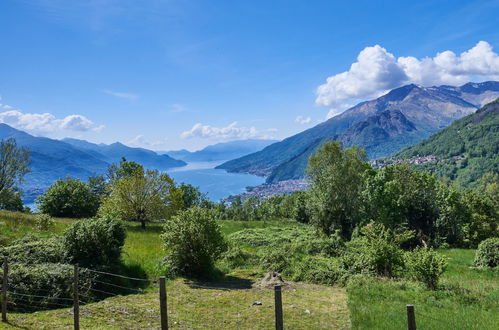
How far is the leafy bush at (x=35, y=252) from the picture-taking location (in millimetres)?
14844

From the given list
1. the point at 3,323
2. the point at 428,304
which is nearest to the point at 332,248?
the point at 428,304

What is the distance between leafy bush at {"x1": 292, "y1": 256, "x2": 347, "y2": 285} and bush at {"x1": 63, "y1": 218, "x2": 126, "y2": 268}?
10618 mm

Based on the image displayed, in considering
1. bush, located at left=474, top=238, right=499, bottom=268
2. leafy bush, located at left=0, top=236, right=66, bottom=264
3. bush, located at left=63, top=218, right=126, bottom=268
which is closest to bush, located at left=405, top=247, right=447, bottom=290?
bush, located at left=474, top=238, right=499, bottom=268

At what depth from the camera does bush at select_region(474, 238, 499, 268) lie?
Result: 2219 cm

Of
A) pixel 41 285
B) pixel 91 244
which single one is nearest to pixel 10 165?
pixel 91 244

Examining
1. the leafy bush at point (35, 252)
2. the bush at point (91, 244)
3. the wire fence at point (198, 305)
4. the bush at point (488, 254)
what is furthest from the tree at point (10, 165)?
the bush at point (488, 254)

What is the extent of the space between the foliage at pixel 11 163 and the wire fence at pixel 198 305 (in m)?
33.3

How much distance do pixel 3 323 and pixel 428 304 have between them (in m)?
15.8

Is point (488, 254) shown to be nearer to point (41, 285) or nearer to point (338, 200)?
point (338, 200)

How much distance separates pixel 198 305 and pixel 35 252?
27.8 feet

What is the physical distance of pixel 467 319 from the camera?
444 inches

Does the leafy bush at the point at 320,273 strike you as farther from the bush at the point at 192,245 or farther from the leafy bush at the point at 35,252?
the leafy bush at the point at 35,252

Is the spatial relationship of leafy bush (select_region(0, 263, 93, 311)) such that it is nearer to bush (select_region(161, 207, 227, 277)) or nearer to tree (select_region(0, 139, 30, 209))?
bush (select_region(161, 207, 227, 277))

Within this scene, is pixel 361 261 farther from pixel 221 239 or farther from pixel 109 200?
pixel 109 200
